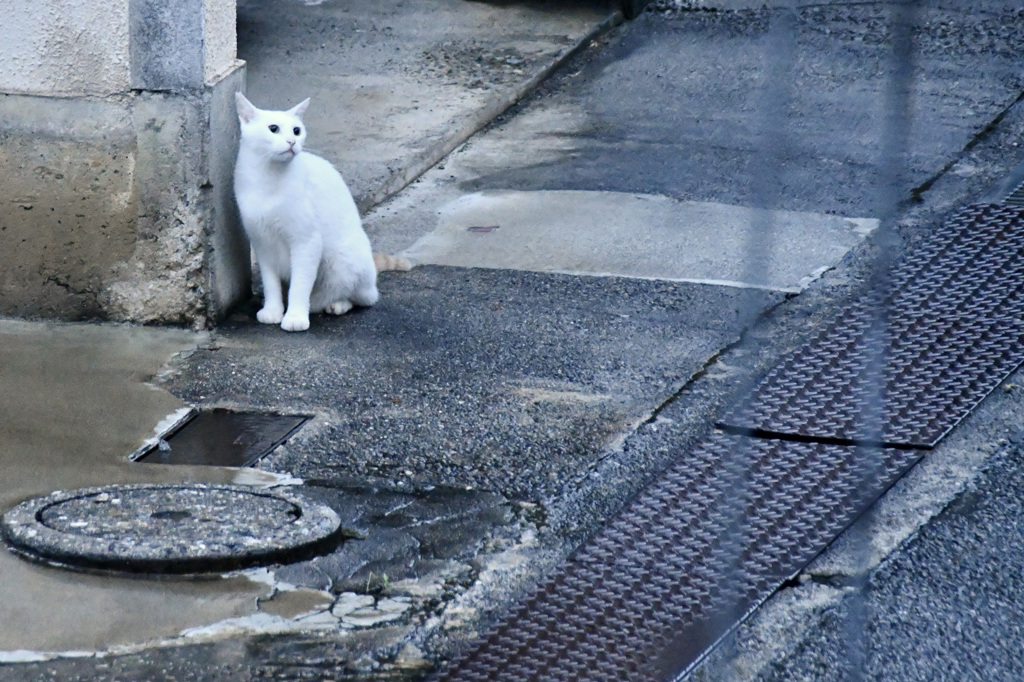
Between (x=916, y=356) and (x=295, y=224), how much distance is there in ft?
7.25

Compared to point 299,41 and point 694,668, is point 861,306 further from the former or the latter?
point 299,41

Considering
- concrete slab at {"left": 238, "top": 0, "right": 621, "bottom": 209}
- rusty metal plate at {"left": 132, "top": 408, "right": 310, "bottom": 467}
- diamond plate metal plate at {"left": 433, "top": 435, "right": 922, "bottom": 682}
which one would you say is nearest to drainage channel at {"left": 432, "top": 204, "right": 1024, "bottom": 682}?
diamond plate metal plate at {"left": 433, "top": 435, "right": 922, "bottom": 682}

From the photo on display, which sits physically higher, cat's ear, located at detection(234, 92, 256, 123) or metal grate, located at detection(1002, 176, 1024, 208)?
cat's ear, located at detection(234, 92, 256, 123)

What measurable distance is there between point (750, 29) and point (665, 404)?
4.85 m

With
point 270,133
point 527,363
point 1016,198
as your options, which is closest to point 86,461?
point 270,133

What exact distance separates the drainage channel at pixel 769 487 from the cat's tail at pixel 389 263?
5.63 feet

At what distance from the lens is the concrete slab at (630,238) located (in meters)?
5.46

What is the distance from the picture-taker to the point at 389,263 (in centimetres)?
551

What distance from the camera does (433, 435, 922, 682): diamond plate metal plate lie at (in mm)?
2988

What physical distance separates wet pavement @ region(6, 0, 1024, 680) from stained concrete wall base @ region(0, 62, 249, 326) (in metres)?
0.14

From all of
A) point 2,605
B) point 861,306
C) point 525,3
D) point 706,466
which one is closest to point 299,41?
point 525,3

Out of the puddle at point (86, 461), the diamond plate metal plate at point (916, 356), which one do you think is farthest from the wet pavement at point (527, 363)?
the diamond plate metal plate at point (916, 356)

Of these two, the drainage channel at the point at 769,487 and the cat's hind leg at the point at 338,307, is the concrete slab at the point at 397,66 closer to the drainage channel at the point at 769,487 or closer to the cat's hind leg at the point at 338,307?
the cat's hind leg at the point at 338,307

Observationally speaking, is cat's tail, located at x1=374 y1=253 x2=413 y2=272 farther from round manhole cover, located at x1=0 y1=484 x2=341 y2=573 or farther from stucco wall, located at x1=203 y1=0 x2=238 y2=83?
round manhole cover, located at x1=0 y1=484 x2=341 y2=573
